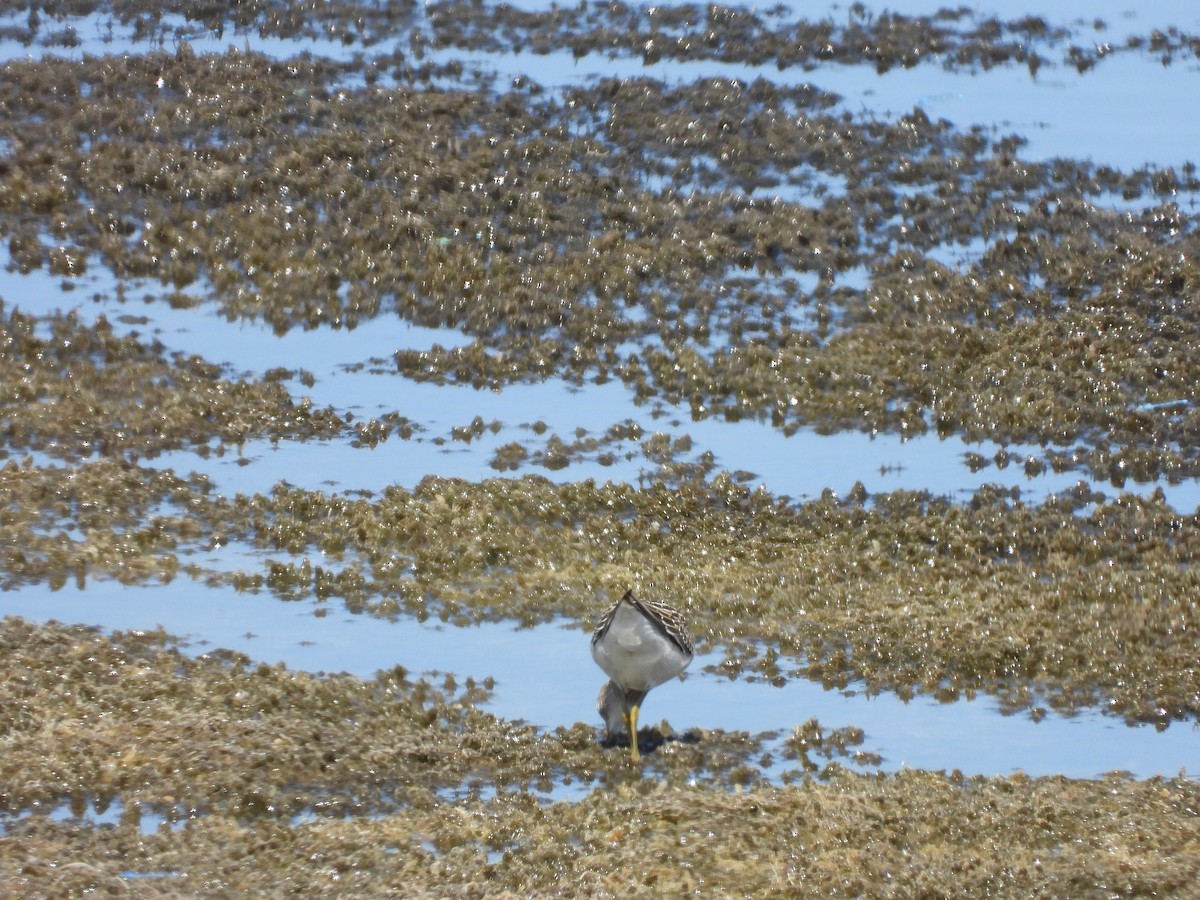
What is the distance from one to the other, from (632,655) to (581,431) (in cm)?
535

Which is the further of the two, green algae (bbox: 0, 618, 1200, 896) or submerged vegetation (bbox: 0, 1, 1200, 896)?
submerged vegetation (bbox: 0, 1, 1200, 896)

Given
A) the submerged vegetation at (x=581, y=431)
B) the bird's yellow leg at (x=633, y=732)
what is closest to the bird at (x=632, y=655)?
the bird's yellow leg at (x=633, y=732)

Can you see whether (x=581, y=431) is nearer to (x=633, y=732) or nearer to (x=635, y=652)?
(x=635, y=652)

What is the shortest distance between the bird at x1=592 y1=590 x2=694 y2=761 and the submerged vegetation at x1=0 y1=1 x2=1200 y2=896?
27cm

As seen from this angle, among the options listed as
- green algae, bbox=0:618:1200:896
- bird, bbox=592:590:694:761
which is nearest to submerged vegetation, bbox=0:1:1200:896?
green algae, bbox=0:618:1200:896

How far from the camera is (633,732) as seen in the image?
30.1 feet

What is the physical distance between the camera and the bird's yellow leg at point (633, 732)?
9141 millimetres

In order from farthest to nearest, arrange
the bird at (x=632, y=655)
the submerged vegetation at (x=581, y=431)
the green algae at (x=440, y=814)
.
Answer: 1. the bird at (x=632, y=655)
2. the submerged vegetation at (x=581, y=431)
3. the green algae at (x=440, y=814)

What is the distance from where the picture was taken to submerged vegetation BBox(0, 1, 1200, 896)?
785cm

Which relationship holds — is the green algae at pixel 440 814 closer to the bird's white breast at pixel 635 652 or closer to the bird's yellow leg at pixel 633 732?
the bird's yellow leg at pixel 633 732

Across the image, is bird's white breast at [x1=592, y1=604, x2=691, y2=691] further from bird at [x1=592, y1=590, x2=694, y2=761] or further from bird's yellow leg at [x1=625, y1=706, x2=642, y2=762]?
bird's yellow leg at [x1=625, y1=706, x2=642, y2=762]

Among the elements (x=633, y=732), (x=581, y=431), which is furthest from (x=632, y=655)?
(x=581, y=431)

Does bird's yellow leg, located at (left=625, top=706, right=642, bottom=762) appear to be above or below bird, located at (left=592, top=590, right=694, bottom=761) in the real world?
below

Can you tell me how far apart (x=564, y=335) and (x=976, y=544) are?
5.23 meters
